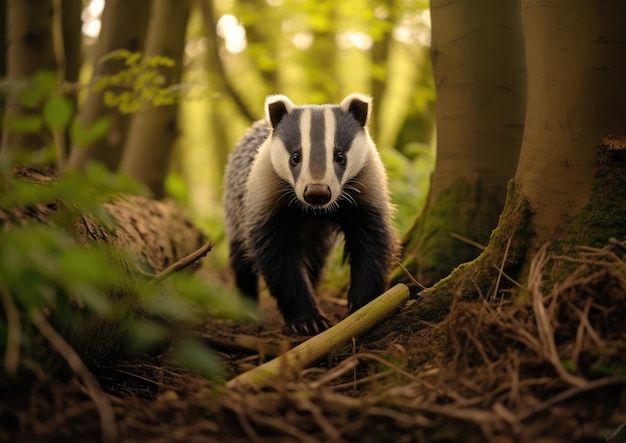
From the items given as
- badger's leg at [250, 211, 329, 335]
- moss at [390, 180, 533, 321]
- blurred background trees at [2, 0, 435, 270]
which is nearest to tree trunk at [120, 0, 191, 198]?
blurred background trees at [2, 0, 435, 270]

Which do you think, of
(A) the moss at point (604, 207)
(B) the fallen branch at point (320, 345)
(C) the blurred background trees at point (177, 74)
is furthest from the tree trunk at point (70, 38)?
(A) the moss at point (604, 207)

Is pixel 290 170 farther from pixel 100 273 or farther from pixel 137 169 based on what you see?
pixel 137 169

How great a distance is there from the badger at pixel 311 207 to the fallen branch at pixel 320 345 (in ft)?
3.29

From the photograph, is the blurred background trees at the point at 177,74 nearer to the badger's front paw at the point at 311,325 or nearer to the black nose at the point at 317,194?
the black nose at the point at 317,194

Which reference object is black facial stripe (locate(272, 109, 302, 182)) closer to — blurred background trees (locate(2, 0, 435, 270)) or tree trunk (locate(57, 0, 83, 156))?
blurred background trees (locate(2, 0, 435, 270))

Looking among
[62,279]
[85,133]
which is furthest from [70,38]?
[62,279]

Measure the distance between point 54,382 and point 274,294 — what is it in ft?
8.19

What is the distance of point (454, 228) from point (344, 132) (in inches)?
44.0

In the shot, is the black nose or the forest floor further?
the black nose

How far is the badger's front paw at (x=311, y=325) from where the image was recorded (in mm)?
4445

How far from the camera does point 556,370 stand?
2322mm

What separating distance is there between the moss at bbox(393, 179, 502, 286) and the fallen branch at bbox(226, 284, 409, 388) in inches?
49.8

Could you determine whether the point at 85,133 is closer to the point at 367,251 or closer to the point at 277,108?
the point at 277,108

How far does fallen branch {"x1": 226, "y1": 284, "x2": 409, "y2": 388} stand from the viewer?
2635 mm
